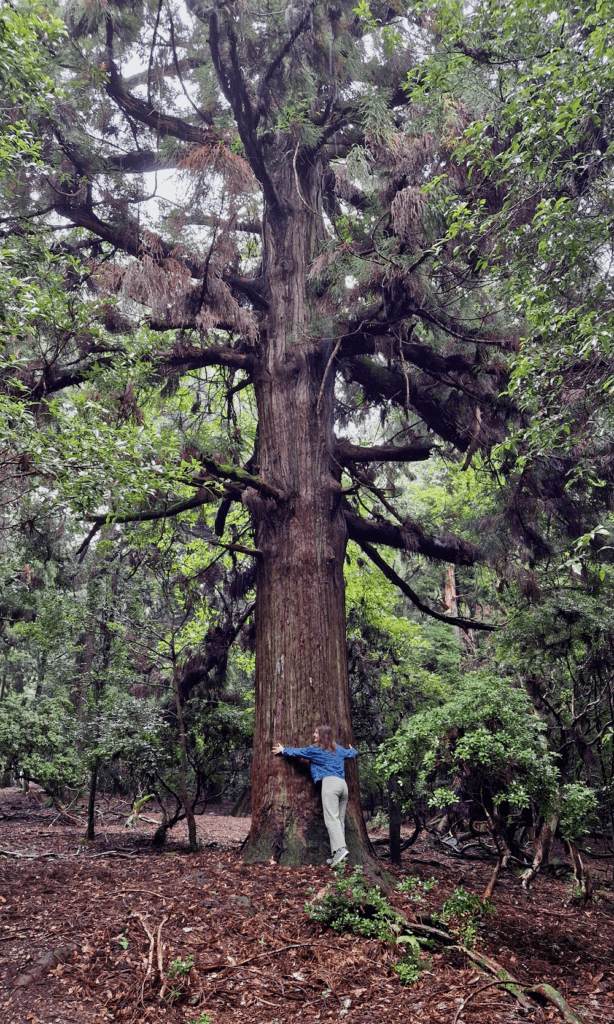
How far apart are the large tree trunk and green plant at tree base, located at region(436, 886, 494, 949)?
1.31 metres

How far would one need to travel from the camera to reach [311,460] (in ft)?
25.6

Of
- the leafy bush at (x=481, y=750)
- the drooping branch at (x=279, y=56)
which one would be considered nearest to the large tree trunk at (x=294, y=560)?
the leafy bush at (x=481, y=750)

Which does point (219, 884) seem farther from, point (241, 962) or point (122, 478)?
point (122, 478)

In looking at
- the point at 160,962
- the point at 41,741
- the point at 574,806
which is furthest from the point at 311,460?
the point at 41,741

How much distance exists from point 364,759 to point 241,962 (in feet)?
24.8

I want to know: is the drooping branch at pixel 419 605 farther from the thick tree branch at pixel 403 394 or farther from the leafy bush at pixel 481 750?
the leafy bush at pixel 481 750

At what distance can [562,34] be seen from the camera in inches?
220

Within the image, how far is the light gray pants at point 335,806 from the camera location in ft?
19.6

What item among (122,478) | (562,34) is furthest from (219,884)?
(562,34)

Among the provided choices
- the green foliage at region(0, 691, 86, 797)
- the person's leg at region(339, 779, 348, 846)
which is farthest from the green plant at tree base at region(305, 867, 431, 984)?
the green foliage at region(0, 691, 86, 797)

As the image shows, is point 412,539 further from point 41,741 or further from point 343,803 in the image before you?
point 41,741

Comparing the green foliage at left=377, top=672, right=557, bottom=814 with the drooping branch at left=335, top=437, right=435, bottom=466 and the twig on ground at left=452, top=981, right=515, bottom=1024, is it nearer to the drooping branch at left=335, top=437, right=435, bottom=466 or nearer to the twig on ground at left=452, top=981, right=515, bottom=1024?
the twig on ground at left=452, top=981, right=515, bottom=1024

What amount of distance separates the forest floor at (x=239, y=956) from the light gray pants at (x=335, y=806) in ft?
1.11

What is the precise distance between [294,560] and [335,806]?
254 centimetres
